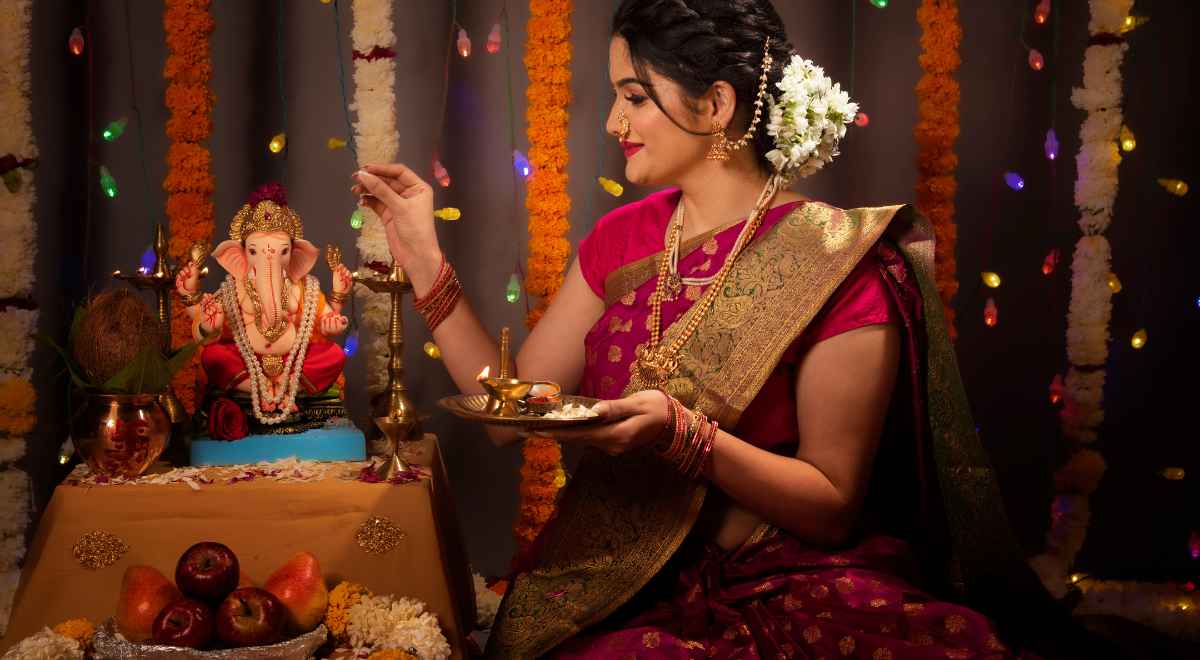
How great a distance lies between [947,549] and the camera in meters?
2.26

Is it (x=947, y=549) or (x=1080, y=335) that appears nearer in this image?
(x=947, y=549)

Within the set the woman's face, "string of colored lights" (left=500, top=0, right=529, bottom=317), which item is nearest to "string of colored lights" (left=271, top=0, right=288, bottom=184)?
"string of colored lights" (left=500, top=0, right=529, bottom=317)

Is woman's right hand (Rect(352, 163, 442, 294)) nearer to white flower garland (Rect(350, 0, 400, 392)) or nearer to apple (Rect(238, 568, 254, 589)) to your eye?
apple (Rect(238, 568, 254, 589))

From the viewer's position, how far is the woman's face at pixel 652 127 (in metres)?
2.30

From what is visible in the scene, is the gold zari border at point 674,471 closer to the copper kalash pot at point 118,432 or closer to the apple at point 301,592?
the apple at point 301,592

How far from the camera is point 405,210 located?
8.14 feet

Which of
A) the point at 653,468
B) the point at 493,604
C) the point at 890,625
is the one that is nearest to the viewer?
the point at 890,625

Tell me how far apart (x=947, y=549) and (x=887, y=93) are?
6.00ft

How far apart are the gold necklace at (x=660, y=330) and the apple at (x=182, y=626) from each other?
91 cm

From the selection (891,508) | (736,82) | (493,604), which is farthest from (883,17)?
(493,604)

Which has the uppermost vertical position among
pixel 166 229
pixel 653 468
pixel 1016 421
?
pixel 166 229

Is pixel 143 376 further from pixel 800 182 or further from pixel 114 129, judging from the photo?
pixel 800 182

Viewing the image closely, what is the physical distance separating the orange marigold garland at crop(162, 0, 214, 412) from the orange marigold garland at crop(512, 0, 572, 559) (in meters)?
0.93

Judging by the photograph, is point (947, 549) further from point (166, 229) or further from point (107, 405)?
point (166, 229)
